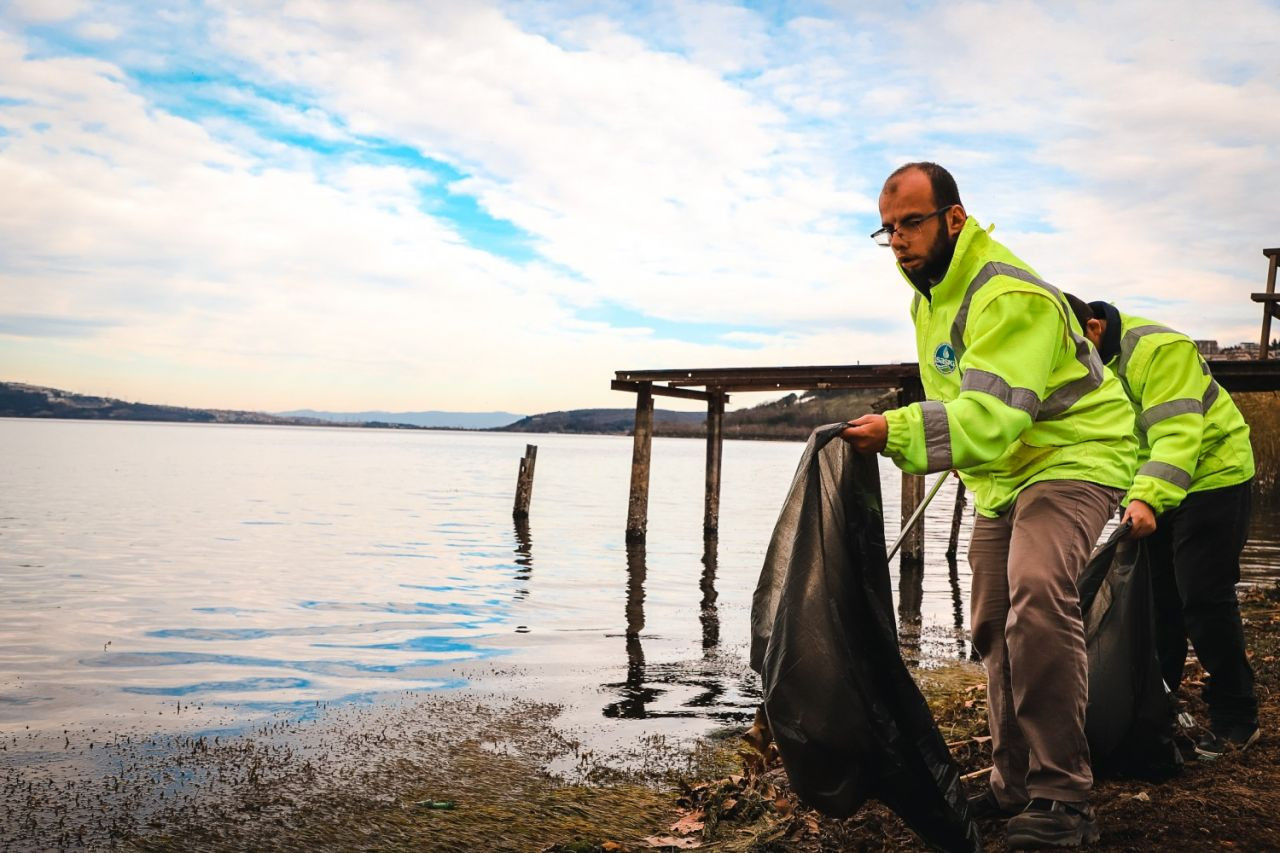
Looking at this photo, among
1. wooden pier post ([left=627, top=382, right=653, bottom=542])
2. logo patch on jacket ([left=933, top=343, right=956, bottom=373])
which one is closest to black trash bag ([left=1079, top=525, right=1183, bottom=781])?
logo patch on jacket ([left=933, top=343, right=956, bottom=373])

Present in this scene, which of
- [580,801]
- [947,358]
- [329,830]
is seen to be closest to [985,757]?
[580,801]

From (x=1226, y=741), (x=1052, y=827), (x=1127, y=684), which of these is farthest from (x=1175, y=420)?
(x=1052, y=827)

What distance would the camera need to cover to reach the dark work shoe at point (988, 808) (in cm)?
Result: 368

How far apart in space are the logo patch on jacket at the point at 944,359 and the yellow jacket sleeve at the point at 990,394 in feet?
0.54

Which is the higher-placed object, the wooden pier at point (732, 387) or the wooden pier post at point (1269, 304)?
the wooden pier post at point (1269, 304)

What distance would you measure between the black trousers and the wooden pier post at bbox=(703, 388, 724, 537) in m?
16.4

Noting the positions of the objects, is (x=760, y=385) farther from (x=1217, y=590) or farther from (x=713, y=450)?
(x=1217, y=590)

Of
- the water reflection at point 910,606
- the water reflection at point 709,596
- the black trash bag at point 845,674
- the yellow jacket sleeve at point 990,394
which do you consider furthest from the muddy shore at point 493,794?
the water reflection at point 709,596

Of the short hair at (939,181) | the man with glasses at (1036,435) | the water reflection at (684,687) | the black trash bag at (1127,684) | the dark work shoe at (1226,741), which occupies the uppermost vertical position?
the short hair at (939,181)

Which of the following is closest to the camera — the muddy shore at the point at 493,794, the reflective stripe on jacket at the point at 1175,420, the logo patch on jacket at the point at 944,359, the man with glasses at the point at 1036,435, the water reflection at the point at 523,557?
the man with glasses at the point at 1036,435

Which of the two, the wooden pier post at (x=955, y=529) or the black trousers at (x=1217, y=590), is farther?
the wooden pier post at (x=955, y=529)

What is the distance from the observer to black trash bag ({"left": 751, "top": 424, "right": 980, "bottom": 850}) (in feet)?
10.1

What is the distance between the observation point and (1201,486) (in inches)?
181

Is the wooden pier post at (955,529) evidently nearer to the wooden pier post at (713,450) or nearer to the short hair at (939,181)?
the wooden pier post at (713,450)
